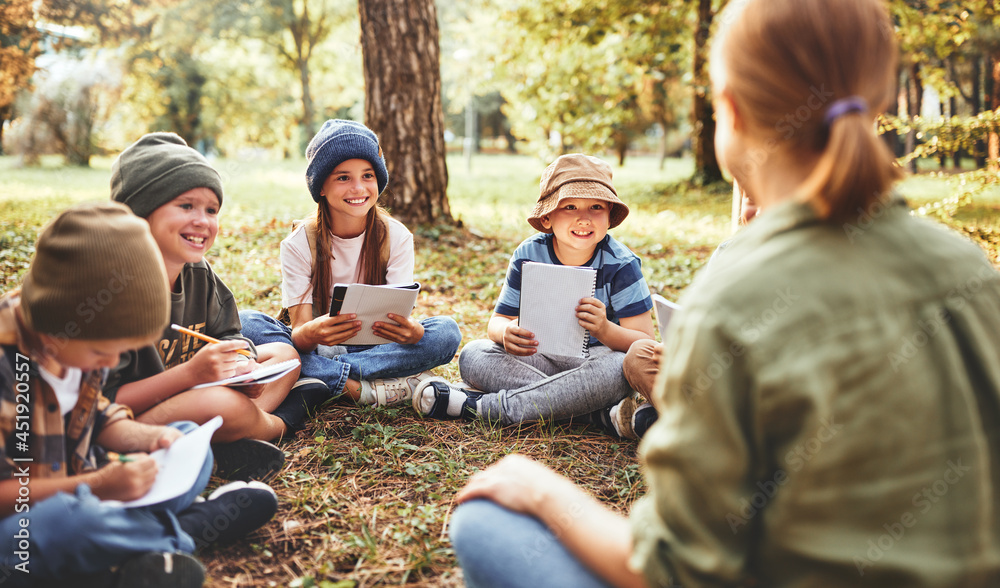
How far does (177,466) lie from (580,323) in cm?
157

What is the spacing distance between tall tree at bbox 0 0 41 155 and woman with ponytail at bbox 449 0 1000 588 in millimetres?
10229

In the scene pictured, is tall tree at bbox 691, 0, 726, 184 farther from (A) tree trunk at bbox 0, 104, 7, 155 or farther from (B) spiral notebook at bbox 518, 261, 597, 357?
(A) tree trunk at bbox 0, 104, 7, 155

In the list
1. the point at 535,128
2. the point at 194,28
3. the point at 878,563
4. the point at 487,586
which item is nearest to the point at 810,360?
the point at 878,563

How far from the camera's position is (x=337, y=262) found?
10.2 feet

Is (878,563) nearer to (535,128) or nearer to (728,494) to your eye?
(728,494)

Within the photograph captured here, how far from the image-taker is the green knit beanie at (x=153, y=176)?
2.17 m

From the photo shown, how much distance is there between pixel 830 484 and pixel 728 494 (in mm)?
145

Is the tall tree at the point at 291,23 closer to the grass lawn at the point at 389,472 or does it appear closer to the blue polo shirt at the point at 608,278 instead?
the grass lawn at the point at 389,472

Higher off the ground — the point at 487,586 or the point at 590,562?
the point at 590,562

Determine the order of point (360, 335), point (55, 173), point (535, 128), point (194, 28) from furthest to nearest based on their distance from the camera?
point (194, 28)
point (535, 128)
point (55, 173)
point (360, 335)

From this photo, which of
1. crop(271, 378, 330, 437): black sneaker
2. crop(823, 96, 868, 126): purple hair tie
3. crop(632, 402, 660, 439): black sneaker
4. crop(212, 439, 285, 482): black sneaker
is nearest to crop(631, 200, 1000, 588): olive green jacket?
crop(823, 96, 868, 126): purple hair tie

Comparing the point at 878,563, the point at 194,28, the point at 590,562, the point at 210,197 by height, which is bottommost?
the point at 590,562

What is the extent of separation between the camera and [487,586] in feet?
4.38

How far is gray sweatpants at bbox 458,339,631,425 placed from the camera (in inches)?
106
